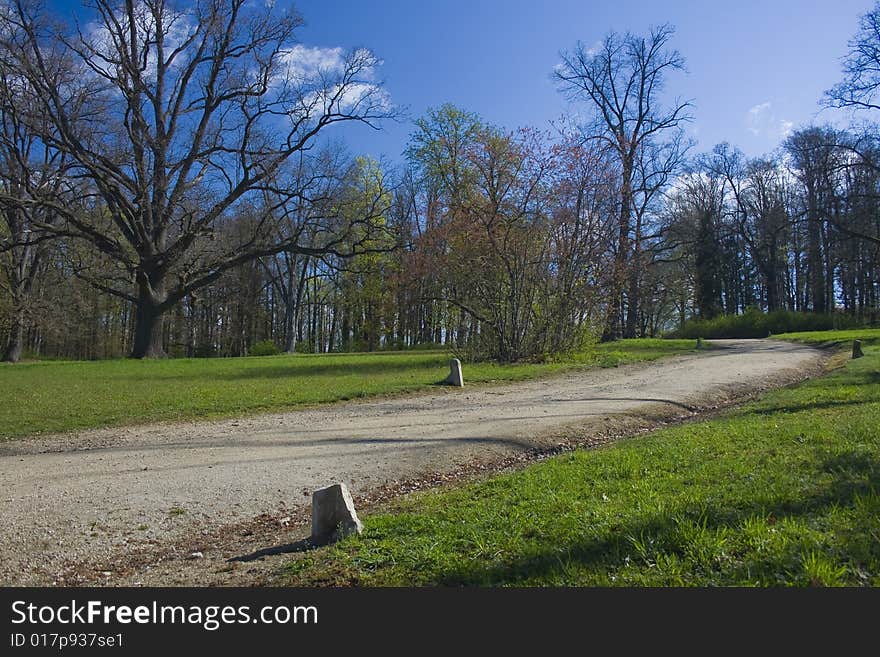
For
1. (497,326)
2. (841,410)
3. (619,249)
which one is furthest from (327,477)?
(619,249)

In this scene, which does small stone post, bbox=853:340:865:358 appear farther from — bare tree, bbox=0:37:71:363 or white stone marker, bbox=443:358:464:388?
bare tree, bbox=0:37:71:363

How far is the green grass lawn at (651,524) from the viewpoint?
3.45 metres

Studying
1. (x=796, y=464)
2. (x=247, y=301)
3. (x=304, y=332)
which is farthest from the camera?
(x=304, y=332)

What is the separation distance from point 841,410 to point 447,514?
685cm

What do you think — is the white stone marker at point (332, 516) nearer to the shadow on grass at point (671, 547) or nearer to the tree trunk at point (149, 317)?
the shadow on grass at point (671, 547)

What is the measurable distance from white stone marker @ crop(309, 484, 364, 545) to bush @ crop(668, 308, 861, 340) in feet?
137

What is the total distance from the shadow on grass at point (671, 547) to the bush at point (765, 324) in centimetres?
4080

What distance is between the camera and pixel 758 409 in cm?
1014

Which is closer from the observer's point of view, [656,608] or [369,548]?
[656,608]

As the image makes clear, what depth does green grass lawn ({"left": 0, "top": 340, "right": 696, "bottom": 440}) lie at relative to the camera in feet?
38.8

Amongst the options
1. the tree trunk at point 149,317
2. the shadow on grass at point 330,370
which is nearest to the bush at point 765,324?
the shadow on grass at point 330,370

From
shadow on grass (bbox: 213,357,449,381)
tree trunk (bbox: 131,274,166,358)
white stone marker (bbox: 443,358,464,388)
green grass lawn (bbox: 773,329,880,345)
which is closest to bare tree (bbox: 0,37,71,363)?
tree trunk (bbox: 131,274,166,358)

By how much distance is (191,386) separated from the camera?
1628cm

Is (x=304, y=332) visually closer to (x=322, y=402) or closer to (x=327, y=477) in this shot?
(x=322, y=402)
